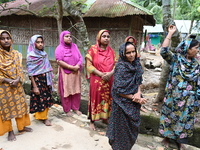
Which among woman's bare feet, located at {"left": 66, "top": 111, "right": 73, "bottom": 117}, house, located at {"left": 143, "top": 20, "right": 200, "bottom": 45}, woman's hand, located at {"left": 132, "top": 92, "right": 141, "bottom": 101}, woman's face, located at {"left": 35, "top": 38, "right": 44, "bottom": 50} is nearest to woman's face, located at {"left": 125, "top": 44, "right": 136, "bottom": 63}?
woman's hand, located at {"left": 132, "top": 92, "right": 141, "bottom": 101}

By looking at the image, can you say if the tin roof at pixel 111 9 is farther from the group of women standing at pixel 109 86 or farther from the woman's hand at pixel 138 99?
the woman's hand at pixel 138 99

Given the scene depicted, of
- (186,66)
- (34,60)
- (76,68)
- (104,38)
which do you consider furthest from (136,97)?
(34,60)

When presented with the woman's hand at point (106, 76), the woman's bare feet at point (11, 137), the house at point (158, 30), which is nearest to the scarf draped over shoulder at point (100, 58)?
the woman's hand at point (106, 76)

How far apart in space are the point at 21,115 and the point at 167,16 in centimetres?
348

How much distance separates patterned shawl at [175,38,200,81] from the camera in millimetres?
2543

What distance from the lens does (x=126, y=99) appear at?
2352 millimetres

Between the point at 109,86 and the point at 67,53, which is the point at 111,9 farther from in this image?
the point at 109,86

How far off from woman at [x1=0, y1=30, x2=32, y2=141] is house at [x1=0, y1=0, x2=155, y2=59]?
293cm

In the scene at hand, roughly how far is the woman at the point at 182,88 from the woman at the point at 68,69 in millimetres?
1977

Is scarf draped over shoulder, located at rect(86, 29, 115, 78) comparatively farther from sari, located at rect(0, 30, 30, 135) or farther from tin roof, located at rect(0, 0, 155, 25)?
tin roof, located at rect(0, 0, 155, 25)

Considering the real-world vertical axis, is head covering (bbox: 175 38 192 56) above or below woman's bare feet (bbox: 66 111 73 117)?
above

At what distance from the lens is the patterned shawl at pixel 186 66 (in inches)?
100

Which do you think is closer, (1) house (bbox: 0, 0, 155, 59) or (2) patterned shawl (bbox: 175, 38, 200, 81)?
(2) patterned shawl (bbox: 175, 38, 200, 81)

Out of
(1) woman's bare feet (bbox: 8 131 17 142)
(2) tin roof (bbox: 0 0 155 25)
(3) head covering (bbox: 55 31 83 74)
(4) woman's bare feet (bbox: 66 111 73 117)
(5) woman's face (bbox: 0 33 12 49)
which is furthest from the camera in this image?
(2) tin roof (bbox: 0 0 155 25)
